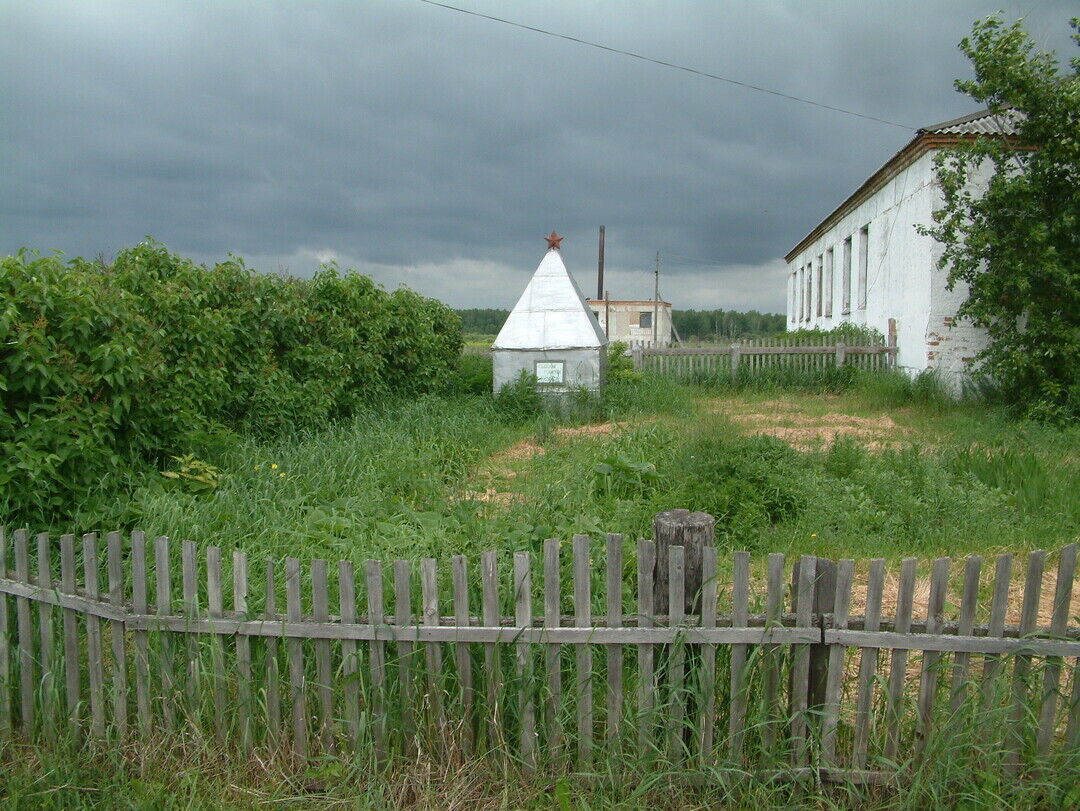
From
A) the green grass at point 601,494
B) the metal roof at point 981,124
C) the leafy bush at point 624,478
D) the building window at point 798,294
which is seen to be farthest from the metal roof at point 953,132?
→ the building window at point 798,294

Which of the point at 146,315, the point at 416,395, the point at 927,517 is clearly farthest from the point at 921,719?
the point at 416,395

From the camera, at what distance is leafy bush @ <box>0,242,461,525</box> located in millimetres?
4684

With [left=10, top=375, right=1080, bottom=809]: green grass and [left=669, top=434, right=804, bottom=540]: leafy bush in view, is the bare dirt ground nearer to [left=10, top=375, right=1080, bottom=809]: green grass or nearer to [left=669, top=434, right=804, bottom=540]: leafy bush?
[left=10, top=375, right=1080, bottom=809]: green grass

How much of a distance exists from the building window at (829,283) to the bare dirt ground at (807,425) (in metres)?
12.6

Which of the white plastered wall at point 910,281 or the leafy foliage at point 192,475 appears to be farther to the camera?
the white plastered wall at point 910,281

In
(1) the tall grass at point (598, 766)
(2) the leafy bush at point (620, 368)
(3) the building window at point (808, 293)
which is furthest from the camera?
(3) the building window at point (808, 293)

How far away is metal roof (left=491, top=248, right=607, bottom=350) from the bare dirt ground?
2.67m

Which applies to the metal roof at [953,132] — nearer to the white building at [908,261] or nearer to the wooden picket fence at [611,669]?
the white building at [908,261]

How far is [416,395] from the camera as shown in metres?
13.4

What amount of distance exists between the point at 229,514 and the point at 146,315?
2546 millimetres

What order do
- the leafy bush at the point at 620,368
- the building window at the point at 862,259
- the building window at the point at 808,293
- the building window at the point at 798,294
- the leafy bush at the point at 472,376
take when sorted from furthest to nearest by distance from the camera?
the building window at the point at 798,294 → the building window at the point at 808,293 → the building window at the point at 862,259 → the leafy bush at the point at 620,368 → the leafy bush at the point at 472,376

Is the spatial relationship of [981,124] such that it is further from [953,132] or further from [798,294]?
[798,294]

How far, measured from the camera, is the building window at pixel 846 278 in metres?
24.0

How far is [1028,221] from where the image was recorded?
41.7ft
